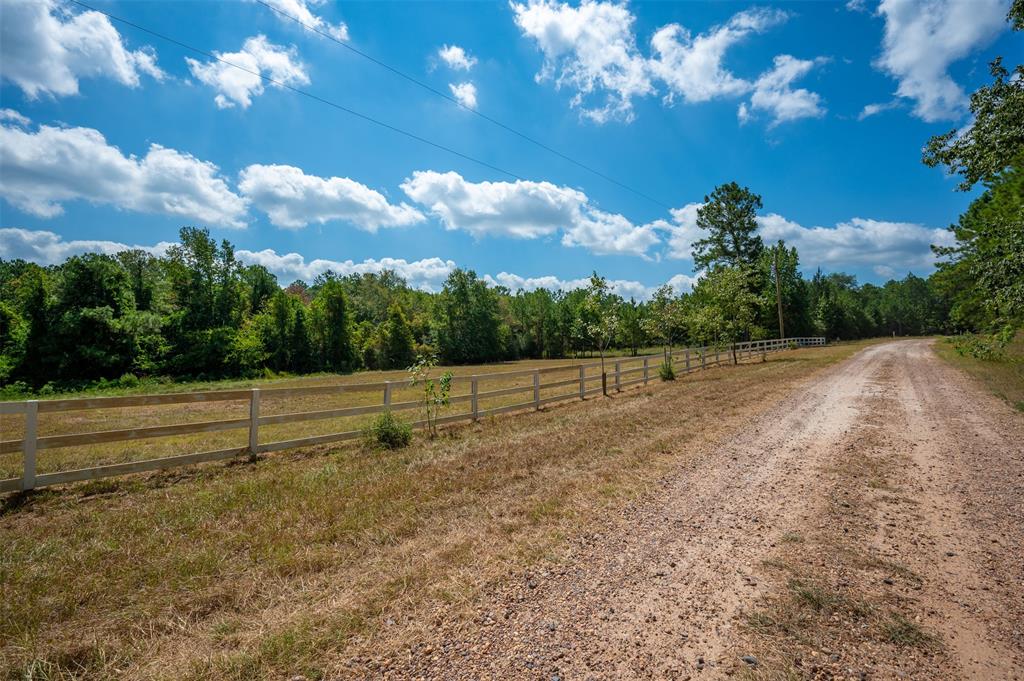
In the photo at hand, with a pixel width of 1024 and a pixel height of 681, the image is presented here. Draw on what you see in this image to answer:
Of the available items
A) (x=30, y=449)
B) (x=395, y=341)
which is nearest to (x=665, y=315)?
(x=30, y=449)

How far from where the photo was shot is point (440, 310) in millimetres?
61312

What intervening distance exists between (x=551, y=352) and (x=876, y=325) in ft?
222

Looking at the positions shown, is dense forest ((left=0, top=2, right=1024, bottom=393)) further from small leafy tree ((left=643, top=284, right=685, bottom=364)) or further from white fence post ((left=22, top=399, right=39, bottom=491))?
white fence post ((left=22, top=399, right=39, bottom=491))

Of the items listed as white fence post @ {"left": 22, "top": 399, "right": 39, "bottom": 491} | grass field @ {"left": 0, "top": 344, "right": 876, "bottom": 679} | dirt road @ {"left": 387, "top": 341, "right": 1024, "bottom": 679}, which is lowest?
dirt road @ {"left": 387, "top": 341, "right": 1024, "bottom": 679}

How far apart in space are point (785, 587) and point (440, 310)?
59.8 m

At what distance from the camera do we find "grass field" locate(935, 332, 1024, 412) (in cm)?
1128

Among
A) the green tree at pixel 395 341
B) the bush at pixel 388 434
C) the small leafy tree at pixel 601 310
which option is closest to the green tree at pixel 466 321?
the green tree at pixel 395 341

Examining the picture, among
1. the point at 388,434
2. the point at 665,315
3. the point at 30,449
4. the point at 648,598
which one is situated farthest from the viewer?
the point at 665,315

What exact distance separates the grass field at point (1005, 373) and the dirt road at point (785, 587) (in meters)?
7.88

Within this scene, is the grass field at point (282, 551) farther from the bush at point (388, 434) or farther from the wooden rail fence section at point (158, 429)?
the bush at point (388, 434)

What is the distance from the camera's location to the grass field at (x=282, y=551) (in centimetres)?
274

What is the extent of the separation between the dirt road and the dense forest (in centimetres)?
706

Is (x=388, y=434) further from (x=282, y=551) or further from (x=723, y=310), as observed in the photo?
(x=723, y=310)

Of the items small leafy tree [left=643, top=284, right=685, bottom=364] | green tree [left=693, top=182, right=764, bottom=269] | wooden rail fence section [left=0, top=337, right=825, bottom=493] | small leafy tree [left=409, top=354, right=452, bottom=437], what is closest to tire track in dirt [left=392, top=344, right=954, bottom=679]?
small leafy tree [left=409, top=354, right=452, bottom=437]
